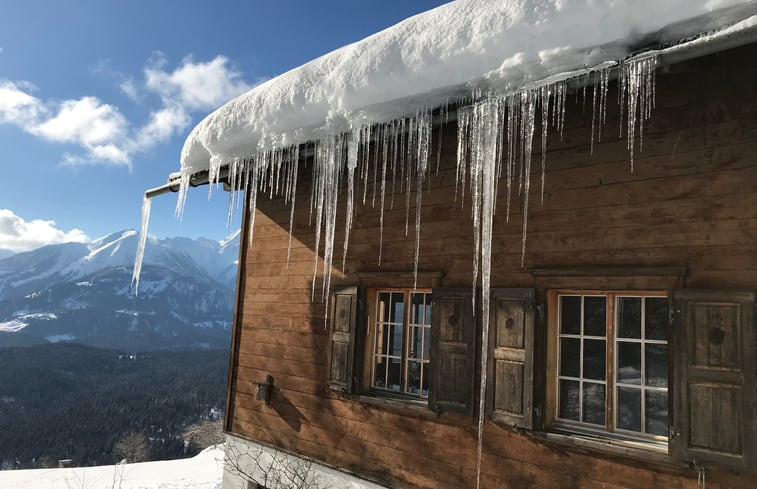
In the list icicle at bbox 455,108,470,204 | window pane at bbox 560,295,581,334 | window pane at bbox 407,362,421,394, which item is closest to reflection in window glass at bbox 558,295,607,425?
window pane at bbox 560,295,581,334

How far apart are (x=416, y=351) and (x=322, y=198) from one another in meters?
1.92

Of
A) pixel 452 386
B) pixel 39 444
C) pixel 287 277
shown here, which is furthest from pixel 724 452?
pixel 39 444

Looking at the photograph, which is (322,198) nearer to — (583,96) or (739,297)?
(583,96)

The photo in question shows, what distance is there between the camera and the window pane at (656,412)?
3311 mm

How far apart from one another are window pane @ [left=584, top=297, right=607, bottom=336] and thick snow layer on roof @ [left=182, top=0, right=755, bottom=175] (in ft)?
5.57

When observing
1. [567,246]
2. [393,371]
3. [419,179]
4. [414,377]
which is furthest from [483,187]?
[393,371]

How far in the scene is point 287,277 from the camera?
569 centimetres

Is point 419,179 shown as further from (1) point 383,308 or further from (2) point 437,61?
(1) point 383,308

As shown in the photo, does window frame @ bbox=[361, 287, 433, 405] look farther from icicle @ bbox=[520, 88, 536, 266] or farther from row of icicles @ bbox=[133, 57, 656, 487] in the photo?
icicle @ bbox=[520, 88, 536, 266]

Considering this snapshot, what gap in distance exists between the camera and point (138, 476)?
2209 cm

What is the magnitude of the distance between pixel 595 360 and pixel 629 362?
225mm

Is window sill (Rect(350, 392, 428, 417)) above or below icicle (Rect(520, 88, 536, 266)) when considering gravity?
below

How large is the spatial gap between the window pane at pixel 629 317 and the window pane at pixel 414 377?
6.47ft

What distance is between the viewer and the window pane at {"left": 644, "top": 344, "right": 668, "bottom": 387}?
3.31 metres
